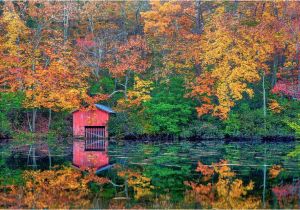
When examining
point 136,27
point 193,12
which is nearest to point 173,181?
point 193,12

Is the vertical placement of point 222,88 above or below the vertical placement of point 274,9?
below

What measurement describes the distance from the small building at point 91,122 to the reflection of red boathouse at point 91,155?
2.31 m

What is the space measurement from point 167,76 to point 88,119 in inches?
282

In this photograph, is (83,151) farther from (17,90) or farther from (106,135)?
(17,90)

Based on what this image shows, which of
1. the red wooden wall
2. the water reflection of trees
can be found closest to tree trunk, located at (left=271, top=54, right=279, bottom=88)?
the red wooden wall

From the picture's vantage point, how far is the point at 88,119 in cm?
3422

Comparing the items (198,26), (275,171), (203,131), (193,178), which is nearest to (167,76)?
(198,26)

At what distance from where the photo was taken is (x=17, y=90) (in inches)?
1395

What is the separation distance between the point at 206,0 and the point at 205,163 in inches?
977

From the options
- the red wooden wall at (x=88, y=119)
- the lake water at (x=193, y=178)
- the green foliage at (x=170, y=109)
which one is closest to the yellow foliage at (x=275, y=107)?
the green foliage at (x=170, y=109)

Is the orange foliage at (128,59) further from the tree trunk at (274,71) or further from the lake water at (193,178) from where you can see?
the lake water at (193,178)

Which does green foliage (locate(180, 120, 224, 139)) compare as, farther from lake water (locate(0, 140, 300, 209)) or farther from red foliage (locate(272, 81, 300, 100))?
lake water (locate(0, 140, 300, 209))

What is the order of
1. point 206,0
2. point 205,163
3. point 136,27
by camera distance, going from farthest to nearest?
point 136,27 < point 206,0 < point 205,163

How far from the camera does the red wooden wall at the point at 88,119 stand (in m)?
34.2
